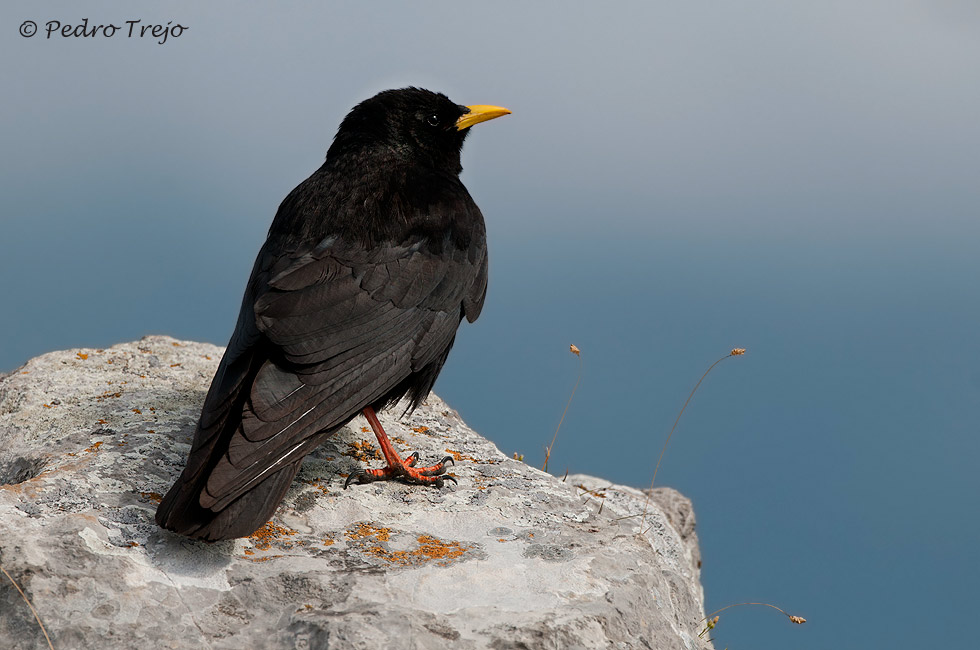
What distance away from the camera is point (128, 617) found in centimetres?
354

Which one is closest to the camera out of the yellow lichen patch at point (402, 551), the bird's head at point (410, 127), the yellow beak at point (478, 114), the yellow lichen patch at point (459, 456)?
the yellow lichen patch at point (402, 551)

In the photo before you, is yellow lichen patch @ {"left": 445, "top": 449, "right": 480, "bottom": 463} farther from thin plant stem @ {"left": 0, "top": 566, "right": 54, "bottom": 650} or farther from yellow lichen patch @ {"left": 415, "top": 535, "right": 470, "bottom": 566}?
thin plant stem @ {"left": 0, "top": 566, "right": 54, "bottom": 650}

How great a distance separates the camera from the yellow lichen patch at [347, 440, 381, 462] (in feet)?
17.2

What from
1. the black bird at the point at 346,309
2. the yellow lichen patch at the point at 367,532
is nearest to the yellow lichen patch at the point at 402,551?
the yellow lichen patch at the point at 367,532

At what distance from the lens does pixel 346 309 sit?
4.52 m

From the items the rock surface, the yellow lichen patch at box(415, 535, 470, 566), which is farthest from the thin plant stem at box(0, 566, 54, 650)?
the yellow lichen patch at box(415, 535, 470, 566)

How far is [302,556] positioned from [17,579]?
3.61 ft

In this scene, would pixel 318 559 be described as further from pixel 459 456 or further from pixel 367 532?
pixel 459 456

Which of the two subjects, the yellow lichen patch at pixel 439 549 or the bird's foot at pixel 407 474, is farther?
the bird's foot at pixel 407 474

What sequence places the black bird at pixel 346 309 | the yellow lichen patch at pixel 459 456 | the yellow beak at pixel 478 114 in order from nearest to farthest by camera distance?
1. the black bird at pixel 346 309
2. the yellow lichen patch at pixel 459 456
3. the yellow beak at pixel 478 114

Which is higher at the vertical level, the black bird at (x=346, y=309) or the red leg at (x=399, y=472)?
the black bird at (x=346, y=309)

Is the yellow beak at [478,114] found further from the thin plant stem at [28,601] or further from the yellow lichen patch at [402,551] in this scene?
the thin plant stem at [28,601]

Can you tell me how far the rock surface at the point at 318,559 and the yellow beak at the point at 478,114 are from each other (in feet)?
7.40

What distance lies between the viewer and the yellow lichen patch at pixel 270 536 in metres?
4.09
